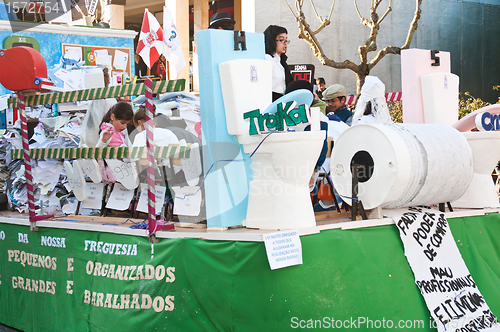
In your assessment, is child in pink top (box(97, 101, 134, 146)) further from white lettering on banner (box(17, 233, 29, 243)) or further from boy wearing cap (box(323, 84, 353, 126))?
boy wearing cap (box(323, 84, 353, 126))

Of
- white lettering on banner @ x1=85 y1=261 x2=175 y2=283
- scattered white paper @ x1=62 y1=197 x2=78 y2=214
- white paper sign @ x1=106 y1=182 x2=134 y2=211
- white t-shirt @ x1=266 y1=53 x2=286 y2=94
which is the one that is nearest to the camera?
white lettering on banner @ x1=85 y1=261 x2=175 y2=283

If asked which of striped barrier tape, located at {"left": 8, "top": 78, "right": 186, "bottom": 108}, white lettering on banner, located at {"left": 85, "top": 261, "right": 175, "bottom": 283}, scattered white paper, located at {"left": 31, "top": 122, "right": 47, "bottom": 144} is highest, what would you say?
striped barrier tape, located at {"left": 8, "top": 78, "right": 186, "bottom": 108}

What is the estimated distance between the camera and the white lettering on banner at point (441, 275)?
11.9 feet

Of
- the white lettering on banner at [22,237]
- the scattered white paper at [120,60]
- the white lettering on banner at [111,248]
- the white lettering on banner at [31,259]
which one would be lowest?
the white lettering on banner at [31,259]

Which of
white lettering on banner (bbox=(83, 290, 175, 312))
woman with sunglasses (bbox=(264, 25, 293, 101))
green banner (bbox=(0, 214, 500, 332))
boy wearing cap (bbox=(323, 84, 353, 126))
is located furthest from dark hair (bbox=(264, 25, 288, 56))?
white lettering on banner (bbox=(83, 290, 175, 312))

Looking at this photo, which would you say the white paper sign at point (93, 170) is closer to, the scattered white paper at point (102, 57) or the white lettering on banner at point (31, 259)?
the white lettering on banner at point (31, 259)

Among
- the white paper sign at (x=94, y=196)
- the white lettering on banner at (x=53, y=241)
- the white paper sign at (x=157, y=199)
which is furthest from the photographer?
the white paper sign at (x=94, y=196)

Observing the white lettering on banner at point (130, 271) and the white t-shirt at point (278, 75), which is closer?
the white lettering on banner at point (130, 271)

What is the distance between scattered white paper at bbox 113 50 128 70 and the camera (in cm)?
841

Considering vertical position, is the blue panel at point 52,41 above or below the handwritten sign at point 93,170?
above

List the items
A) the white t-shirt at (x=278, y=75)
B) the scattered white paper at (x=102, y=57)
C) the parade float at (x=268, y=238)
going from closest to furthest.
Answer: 1. the parade float at (x=268, y=238)
2. the white t-shirt at (x=278, y=75)
3. the scattered white paper at (x=102, y=57)

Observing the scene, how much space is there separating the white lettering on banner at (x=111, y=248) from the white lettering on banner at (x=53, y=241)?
1.10 ft

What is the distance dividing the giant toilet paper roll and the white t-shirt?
975 mm

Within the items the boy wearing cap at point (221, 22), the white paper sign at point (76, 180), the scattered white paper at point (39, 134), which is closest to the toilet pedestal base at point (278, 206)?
the boy wearing cap at point (221, 22)
